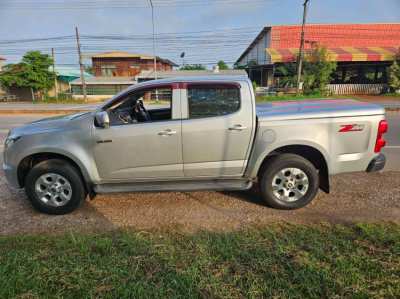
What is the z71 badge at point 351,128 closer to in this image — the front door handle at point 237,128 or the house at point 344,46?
the front door handle at point 237,128

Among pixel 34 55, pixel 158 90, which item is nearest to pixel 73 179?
pixel 158 90

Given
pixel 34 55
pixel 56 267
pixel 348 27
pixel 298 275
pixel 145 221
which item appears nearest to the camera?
pixel 298 275

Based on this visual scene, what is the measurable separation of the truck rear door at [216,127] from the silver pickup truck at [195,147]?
0.01 metres

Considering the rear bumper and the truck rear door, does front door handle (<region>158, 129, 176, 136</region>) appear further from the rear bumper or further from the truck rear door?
the rear bumper

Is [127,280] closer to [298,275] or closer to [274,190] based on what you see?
[298,275]

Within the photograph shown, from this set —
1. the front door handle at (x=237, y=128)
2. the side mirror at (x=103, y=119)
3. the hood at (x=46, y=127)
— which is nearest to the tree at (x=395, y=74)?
the front door handle at (x=237, y=128)

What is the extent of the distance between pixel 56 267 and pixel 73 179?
1349 mm

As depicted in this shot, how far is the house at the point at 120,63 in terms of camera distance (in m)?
49.5

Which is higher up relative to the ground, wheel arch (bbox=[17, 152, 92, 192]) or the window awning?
the window awning

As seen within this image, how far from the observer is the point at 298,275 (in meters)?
2.28

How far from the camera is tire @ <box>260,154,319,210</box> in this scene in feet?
11.9

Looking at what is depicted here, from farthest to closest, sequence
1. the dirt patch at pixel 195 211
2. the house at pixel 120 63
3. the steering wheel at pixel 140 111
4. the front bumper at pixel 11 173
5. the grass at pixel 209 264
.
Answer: the house at pixel 120 63 → the steering wheel at pixel 140 111 → the front bumper at pixel 11 173 → the dirt patch at pixel 195 211 → the grass at pixel 209 264

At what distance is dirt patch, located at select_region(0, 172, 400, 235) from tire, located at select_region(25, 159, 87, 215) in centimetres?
14

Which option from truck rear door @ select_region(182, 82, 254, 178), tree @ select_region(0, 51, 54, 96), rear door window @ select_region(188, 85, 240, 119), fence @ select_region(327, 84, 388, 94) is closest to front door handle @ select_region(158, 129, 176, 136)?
truck rear door @ select_region(182, 82, 254, 178)
